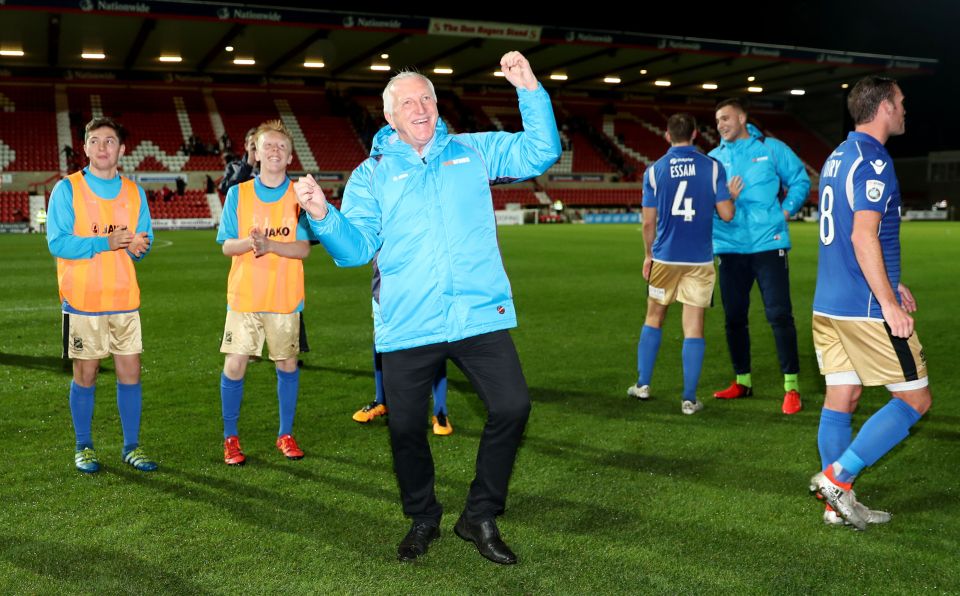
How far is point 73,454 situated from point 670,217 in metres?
4.33

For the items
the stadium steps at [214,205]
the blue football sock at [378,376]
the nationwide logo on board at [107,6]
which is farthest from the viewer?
the stadium steps at [214,205]

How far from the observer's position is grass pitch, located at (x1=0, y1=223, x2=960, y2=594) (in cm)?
348

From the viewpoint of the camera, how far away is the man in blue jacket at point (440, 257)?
3.48 metres

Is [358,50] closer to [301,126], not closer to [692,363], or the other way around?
[301,126]

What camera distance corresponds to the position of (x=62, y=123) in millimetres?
41062

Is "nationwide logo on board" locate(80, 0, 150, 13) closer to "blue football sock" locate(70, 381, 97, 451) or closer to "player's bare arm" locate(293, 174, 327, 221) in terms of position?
"blue football sock" locate(70, 381, 97, 451)

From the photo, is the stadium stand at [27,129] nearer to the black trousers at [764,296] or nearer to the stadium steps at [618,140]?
the stadium steps at [618,140]

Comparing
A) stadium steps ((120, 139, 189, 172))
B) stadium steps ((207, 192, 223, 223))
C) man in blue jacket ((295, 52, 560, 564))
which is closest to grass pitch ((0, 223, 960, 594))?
man in blue jacket ((295, 52, 560, 564))

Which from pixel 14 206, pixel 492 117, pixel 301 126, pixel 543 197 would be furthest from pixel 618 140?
pixel 14 206

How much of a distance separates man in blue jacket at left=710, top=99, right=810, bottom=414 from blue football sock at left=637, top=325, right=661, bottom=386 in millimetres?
624

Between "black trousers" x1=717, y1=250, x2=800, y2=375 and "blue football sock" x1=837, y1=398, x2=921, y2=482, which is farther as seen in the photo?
"black trousers" x1=717, y1=250, x2=800, y2=375

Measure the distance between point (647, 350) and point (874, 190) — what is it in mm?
2899

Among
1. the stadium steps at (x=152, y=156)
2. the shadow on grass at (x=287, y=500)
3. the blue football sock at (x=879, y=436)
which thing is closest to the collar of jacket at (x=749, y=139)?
the blue football sock at (x=879, y=436)

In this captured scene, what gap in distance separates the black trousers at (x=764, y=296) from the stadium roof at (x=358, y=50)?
3051 centimetres
